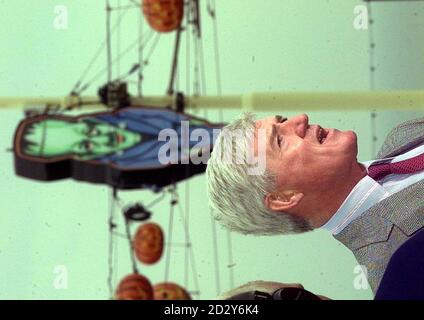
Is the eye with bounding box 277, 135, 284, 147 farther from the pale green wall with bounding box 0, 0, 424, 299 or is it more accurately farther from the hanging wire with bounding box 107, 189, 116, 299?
the hanging wire with bounding box 107, 189, 116, 299

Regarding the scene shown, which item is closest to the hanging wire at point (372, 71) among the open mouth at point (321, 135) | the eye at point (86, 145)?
the open mouth at point (321, 135)

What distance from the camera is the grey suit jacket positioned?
0.93 metres

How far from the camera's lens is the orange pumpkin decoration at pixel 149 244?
135cm

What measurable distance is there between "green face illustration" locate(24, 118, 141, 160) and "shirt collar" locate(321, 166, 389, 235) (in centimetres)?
47

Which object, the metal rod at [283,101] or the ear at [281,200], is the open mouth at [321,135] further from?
the metal rod at [283,101]

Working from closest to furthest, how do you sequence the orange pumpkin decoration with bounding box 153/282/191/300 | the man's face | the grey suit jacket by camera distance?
the grey suit jacket, the man's face, the orange pumpkin decoration with bounding box 153/282/191/300

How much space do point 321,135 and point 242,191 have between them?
0.51 feet

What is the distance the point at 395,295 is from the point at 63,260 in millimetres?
798

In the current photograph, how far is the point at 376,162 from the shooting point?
1089 mm

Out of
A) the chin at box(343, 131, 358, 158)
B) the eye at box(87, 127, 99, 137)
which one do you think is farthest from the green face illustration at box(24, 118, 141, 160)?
the chin at box(343, 131, 358, 158)

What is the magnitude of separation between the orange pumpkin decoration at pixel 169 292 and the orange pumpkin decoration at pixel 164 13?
0.51 meters

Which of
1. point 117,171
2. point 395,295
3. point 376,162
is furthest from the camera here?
point 117,171
